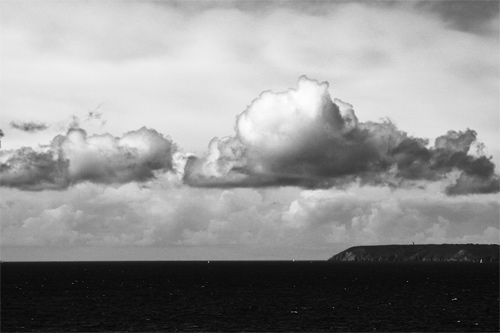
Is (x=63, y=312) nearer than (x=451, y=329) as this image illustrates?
No

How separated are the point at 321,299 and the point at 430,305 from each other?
29167 mm

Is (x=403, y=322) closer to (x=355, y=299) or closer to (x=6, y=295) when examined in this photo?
(x=355, y=299)

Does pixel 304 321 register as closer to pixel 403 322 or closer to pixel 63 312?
pixel 403 322

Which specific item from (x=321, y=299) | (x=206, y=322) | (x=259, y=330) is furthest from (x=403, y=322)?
(x=321, y=299)

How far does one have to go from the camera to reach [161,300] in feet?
498

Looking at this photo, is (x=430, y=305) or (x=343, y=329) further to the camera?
(x=430, y=305)

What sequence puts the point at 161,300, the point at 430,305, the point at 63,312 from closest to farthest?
1. the point at 63,312
2. the point at 430,305
3. the point at 161,300

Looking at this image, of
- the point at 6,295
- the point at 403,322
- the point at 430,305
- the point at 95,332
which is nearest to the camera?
the point at 95,332

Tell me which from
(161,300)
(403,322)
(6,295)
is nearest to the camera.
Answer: (403,322)

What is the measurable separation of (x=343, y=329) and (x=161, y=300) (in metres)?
63.9

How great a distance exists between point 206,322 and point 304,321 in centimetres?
1874

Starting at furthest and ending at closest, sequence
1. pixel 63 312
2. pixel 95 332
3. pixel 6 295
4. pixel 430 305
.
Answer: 1. pixel 6 295
2. pixel 430 305
3. pixel 63 312
4. pixel 95 332

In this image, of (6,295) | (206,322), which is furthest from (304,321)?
(6,295)

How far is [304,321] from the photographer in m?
111
